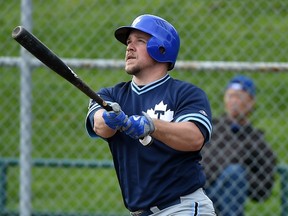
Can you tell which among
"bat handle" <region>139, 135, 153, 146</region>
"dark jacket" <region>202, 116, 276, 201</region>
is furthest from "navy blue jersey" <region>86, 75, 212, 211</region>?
"dark jacket" <region>202, 116, 276, 201</region>

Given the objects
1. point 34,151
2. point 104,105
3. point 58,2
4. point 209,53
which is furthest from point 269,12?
point 104,105

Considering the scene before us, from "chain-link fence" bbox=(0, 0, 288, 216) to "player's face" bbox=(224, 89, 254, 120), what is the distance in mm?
778

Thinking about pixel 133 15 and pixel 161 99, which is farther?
pixel 133 15

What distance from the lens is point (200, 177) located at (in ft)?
14.3

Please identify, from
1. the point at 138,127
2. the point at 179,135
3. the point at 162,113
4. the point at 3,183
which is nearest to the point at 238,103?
the point at 3,183

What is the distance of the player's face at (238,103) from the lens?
21.7 feet

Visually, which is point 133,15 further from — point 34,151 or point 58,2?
point 34,151

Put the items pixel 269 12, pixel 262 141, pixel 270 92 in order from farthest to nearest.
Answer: pixel 270 92 < pixel 269 12 < pixel 262 141

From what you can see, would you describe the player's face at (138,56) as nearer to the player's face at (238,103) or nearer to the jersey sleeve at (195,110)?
the jersey sleeve at (195,110)

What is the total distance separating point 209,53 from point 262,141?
230cm

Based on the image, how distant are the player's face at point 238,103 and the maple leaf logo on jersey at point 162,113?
238cm

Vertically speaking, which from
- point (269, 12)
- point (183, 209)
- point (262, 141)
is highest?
point (269, 12)

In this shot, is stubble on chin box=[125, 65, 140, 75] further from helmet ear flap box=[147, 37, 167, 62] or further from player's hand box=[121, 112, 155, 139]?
player's hand box=[121, 112, 155, 139]

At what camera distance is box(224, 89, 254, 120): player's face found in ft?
21.7
